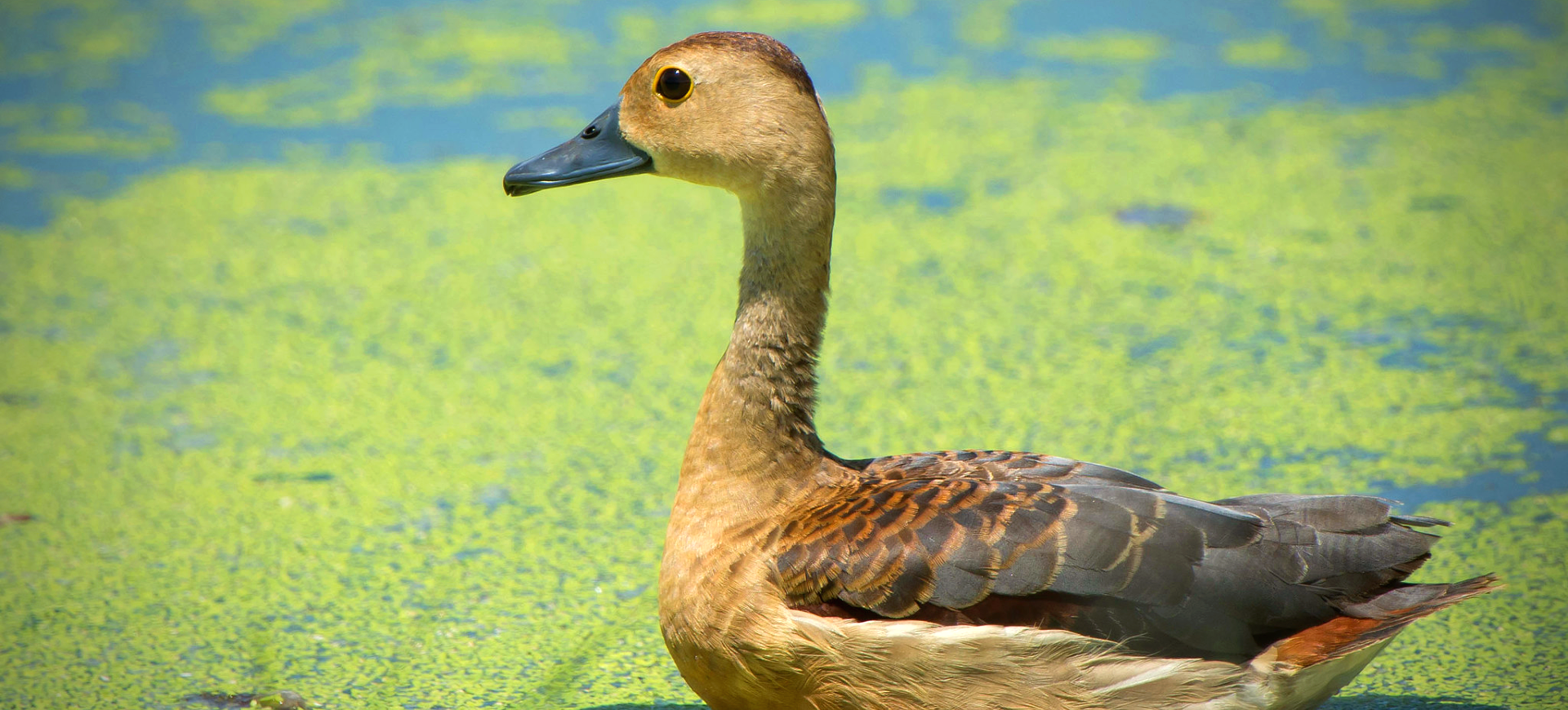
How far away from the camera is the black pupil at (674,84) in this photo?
2092mm

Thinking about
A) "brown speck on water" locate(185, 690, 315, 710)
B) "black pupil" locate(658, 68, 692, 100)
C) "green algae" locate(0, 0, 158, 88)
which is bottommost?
"brown speck on water" locate(185, 690, 315, 710)

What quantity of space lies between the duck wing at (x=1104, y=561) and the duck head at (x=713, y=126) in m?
0.56

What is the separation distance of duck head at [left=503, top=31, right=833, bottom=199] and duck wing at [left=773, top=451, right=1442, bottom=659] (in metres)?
0.56

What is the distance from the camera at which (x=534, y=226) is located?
4246mm

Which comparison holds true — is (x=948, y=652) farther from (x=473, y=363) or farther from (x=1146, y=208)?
(x=1146, y=208)

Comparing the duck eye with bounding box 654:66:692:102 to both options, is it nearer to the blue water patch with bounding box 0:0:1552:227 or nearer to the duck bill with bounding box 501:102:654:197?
the duck bill with bounding box 501:102:654:197

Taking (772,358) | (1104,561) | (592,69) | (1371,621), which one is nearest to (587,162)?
(772,358)

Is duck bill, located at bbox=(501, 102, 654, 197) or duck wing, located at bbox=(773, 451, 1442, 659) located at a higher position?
duck bill, located at bbox=(501, 102, 654, 197)

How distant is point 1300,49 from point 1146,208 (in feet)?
5.47

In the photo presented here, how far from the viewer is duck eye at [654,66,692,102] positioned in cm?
209

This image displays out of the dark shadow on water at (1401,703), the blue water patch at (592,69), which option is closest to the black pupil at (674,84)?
the dark shadow on water at (1401,703)

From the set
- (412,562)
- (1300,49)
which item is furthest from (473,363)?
(1300,49)

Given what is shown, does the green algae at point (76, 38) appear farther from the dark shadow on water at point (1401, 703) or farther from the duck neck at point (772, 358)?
the dark shadow on water at point (1401, 703)

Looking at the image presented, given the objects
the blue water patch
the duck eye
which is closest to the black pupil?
the duck eye
